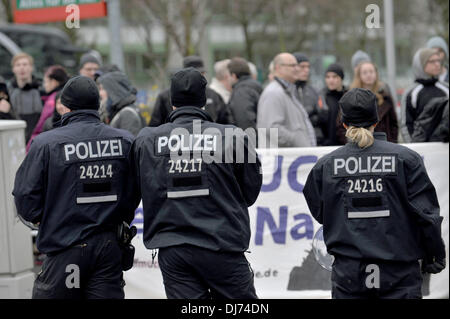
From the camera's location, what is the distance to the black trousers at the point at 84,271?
18.2 feet

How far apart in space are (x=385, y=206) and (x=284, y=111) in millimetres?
3841

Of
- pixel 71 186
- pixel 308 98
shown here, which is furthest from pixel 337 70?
pixel 71 186

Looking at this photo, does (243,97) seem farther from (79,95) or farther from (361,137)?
(361,137)

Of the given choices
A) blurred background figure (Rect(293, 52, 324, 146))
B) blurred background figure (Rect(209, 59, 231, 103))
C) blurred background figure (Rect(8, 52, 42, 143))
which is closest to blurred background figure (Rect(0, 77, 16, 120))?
blurred background figure (Rect(8, 52, 42, 143))

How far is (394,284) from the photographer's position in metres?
5.07

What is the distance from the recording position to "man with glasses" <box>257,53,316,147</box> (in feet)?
28.7

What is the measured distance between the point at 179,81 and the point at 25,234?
9.62 ft

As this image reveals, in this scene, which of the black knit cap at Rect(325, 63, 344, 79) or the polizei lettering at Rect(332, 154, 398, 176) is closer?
the polizei lettering at Rect(332, 154, 398, 176)

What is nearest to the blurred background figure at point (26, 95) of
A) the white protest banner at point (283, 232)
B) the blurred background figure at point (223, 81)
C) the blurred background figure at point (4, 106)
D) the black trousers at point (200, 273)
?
the blurred background figure at point (4, 106)

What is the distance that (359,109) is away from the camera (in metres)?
5.25

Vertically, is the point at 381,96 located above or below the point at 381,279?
above

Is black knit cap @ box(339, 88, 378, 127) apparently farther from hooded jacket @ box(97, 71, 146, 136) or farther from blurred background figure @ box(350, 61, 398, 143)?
blurred background figure @ box(350, 61, 398, 143)

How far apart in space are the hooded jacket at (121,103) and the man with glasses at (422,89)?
284 centimetres
